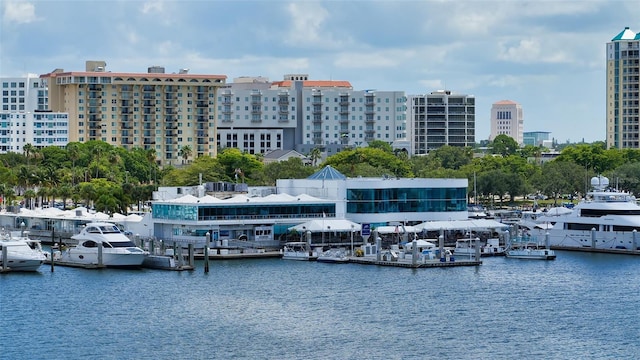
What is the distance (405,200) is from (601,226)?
1458 centimetres

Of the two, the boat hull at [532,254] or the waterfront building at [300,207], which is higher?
the waterfront building at [300,207]

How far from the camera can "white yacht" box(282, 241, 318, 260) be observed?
294 ft

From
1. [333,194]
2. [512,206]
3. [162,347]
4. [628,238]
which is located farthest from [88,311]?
[512,206]

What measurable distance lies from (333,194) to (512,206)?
56785 millimetres

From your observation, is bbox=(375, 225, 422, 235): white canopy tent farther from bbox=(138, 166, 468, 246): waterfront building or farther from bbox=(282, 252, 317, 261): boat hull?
bbox=(282, 252, 317, 261): boat hull

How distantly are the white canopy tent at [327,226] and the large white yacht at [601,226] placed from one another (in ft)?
55.7

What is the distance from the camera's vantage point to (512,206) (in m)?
152

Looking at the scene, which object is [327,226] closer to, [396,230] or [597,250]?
[396,230]

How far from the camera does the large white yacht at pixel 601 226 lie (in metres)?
97.8

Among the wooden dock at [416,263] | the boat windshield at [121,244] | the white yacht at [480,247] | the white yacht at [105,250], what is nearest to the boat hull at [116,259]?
the white yacht at [105,250]

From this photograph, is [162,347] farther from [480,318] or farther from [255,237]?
[255,237]

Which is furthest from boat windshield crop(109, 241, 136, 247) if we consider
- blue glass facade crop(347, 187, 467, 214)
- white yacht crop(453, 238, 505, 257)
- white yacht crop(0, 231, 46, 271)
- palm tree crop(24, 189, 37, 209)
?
palm tree crop(24, 189, 37, 209)

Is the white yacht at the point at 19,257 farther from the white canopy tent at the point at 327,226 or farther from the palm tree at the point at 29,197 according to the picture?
the palm tree at the point at 29,197

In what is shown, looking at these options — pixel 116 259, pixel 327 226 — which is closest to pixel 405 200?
pixel 327 226
